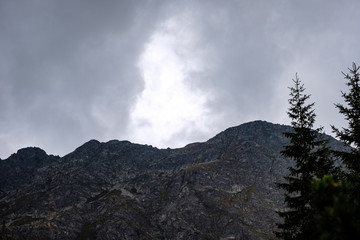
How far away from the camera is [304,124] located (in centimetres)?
2153

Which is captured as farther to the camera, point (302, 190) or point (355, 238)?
point (302, 190)

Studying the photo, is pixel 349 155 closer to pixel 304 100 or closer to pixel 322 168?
pixel 322 168

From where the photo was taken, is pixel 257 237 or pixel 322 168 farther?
pixel 257 237

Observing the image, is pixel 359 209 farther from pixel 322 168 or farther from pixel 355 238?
pixel 322 168

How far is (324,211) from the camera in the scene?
35.5ft

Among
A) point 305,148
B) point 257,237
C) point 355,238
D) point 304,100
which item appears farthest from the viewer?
point 257,237

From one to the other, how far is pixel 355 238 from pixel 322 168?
9691 millimetres

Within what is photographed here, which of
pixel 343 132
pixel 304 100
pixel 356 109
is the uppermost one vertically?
pixel 304 100

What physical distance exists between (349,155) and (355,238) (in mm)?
12835

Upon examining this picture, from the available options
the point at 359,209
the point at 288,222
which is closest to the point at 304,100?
the point at 288,222

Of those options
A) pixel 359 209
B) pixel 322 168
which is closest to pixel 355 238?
A: pixel 359 209

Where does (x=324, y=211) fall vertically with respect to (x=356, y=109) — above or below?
below

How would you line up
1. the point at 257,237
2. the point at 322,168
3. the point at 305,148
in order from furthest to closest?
the point at 257,237 → the point at 305,148 → the point at 322,168

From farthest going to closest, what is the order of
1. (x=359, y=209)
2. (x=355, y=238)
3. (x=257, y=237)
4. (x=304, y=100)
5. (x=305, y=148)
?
(x=257, y=237) < (x=304, y=100) < (x=305, y=148) < (x=359, y=209) < (x=355, y=238)
